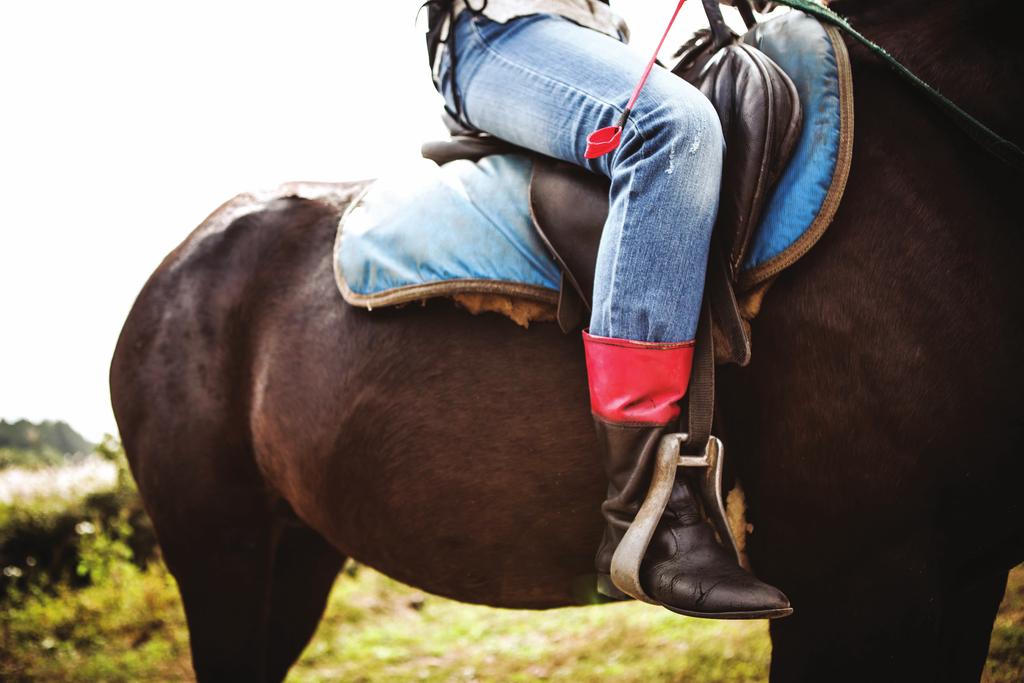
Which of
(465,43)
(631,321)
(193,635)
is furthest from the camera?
(193,635)

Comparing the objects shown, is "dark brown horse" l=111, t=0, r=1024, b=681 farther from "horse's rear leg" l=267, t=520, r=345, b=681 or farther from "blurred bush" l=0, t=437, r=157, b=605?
"blurred bush" l=0, t=437, r=157, b=605

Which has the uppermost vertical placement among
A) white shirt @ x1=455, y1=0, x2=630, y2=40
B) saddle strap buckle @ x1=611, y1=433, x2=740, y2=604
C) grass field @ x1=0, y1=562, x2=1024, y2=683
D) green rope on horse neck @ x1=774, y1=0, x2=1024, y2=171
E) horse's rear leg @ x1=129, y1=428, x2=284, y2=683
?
white shirt @ x1=455, y1=0, x2=630, y2=40

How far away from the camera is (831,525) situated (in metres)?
1.62

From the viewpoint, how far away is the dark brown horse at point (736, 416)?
1.53 m

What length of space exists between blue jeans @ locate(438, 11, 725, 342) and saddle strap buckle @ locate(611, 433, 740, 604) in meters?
0.25

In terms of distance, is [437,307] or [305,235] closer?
[437,307]

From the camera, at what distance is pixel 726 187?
1.66 meters

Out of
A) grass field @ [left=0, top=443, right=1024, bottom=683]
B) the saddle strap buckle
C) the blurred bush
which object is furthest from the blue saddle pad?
the blurred bush

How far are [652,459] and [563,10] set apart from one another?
46.9 inches

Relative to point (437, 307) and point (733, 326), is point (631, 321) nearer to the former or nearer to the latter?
point (733, 326)

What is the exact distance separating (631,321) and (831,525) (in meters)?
0.65

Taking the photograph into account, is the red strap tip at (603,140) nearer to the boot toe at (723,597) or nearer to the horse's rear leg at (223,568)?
the boot toe at (723,597)

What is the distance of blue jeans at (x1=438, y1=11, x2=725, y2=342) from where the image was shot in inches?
62.2

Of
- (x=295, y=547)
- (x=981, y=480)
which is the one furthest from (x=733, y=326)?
(x=295, y=547)
